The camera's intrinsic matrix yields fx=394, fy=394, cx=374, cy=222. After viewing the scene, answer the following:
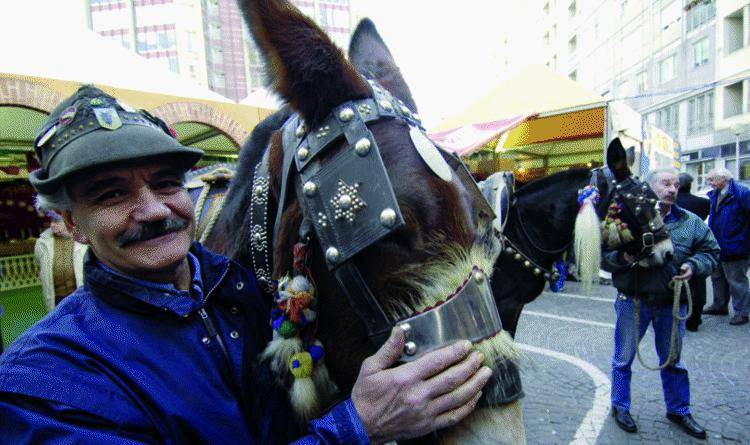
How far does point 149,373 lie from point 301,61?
2.99 feet

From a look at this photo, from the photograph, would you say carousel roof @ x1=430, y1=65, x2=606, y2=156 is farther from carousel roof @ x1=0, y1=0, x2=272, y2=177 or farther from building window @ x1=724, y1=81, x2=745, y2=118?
building window @ x1=724, y1=81, x2=745, y2=118

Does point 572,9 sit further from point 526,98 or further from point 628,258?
point 628,258

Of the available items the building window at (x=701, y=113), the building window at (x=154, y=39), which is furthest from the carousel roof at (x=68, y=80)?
the building window at (x=154, y=39)

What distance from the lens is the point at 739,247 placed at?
6.27 metres

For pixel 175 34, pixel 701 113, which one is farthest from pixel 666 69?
pixel 175 34

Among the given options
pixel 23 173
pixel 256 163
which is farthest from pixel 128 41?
pixel 256 163

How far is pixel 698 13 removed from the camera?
22.2m

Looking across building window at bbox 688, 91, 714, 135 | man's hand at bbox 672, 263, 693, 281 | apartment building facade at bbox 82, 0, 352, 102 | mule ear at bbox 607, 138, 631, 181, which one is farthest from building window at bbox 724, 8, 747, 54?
apartment building facade at bbox 82, 0, 352, 102

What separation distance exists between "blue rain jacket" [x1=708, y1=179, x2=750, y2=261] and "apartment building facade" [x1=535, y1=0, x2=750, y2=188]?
36.2ft

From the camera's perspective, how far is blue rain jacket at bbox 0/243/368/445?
0.85m

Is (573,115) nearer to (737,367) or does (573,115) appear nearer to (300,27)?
(737,367)

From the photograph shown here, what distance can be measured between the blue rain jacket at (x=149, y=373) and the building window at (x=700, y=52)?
97.4 feet

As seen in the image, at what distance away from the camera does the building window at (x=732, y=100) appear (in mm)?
20656

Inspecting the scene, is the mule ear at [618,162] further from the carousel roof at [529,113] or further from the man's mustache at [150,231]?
the man's mustache at [150,231]
